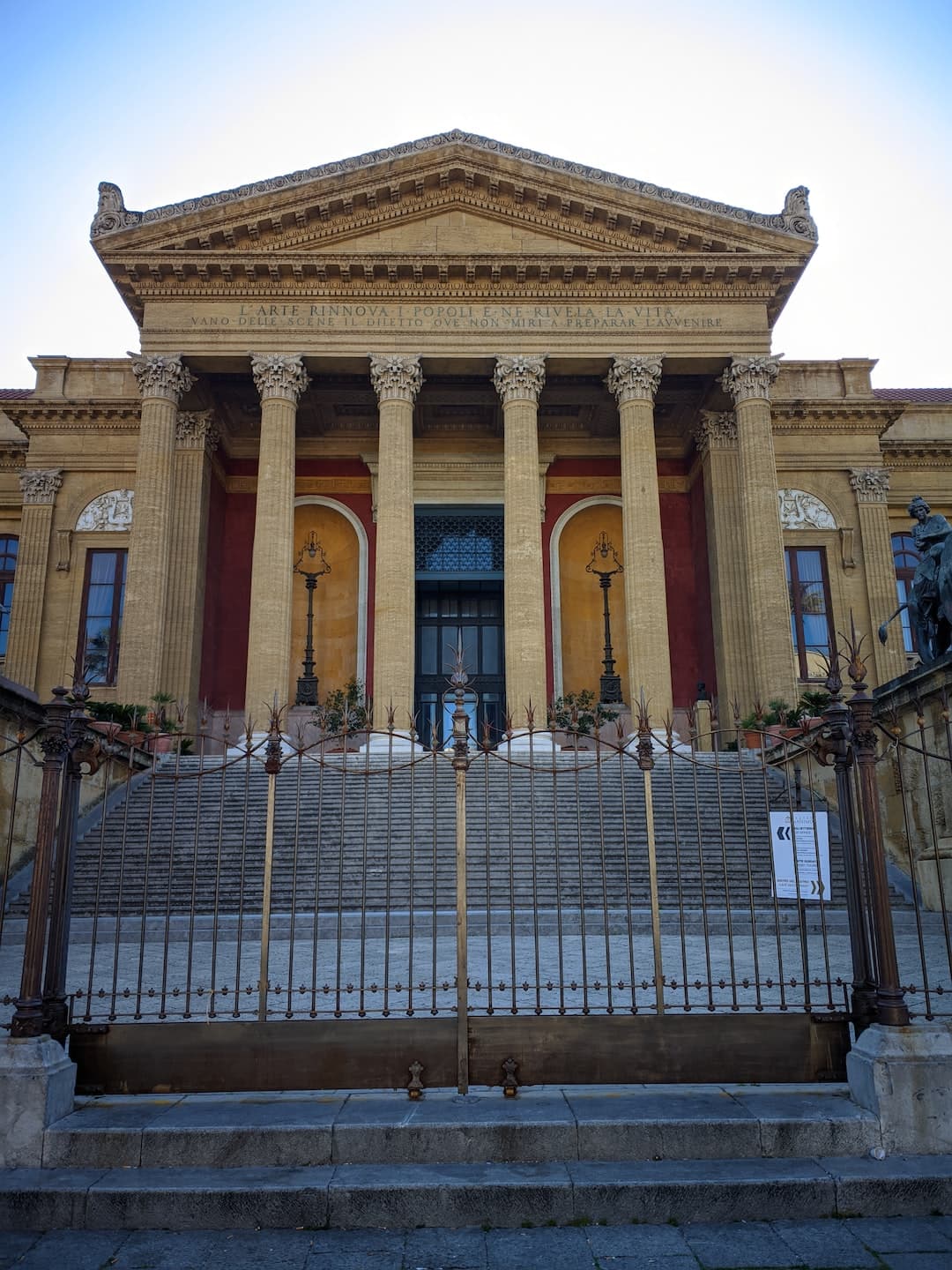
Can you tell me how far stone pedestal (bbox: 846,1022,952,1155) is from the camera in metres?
5.07

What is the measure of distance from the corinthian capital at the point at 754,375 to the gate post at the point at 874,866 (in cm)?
1751

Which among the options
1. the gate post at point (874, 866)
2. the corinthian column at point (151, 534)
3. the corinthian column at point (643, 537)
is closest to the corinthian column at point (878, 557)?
the corinthian column at point (643, 537)

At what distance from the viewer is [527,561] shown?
21.3m

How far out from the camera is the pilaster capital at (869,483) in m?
26.7

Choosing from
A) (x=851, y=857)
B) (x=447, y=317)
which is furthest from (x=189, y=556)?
(x=851, y=857)

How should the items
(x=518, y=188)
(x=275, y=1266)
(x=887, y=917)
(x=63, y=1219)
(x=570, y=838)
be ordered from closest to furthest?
(x=275, y=1266) < (x=63, y=1219) < (x=887, y=917) < (x=570, y=838) < (x=518, y=188)

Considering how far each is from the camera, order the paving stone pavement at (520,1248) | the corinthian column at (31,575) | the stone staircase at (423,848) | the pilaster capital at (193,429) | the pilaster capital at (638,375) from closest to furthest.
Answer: the paving stone pavement at (520,1248), the stone staircase at (423,848), the pilaster capital at (638,375), the pilaster capital at (193,429), the corinthian column at (31,575)

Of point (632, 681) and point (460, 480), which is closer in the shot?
point (632, 681)

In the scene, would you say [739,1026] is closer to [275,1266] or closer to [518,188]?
[275,1266]

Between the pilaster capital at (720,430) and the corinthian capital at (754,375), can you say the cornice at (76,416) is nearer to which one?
the pilaster capital at (720,430)

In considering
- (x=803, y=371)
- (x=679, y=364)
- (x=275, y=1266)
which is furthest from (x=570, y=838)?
(x=803, y=371)

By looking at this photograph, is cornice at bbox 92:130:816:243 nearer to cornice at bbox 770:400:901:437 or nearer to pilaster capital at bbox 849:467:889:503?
cornice at bbox 770:400:901:437

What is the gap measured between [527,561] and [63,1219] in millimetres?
17424

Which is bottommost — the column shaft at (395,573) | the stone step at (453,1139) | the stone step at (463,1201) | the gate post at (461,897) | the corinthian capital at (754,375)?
the stone step at (463,1201)
